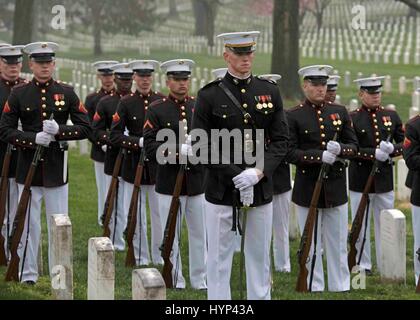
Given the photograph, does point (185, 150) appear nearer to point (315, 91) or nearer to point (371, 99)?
point (315, 91)

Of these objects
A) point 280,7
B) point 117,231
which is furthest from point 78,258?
point 280,7

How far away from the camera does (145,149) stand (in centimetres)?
1184

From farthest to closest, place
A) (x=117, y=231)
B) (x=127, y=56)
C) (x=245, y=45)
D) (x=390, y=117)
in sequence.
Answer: (x=127, y=56), (x=117, y=231), (x=390, y=117), (x=245, y=45)

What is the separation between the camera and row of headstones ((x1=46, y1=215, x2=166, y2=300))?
7.48 m

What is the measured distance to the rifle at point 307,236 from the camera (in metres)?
11.1

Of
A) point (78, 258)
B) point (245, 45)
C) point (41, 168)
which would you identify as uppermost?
point (245, 45)

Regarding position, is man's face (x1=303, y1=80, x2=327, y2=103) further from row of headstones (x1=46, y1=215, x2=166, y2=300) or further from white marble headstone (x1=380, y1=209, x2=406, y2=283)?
row of headstones (x1=46, y1=215, x2=166, y2=300)

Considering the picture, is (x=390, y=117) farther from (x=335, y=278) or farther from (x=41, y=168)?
(x=41, y=168)

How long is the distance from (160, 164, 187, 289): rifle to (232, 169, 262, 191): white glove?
2752 millimetres

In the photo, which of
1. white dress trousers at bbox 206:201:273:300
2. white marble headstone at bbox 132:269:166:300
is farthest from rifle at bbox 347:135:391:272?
white marble headstone at bbox 132:269:166:300

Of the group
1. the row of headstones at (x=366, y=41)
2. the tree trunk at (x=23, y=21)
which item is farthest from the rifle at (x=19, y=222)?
the row of headstones at (x=366, y=41)

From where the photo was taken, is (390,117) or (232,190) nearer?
(232,190)

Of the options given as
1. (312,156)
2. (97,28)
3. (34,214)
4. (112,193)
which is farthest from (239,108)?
(97,28)

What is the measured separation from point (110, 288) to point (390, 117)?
15.8 ft
